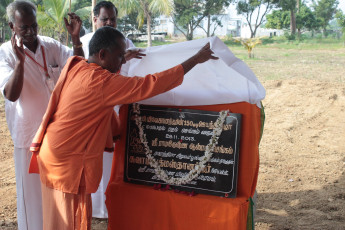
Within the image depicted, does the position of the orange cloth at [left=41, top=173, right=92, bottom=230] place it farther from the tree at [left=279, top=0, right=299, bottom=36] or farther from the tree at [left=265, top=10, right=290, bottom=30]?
the tree at [left=265, top=10, right=290, bottom=30]

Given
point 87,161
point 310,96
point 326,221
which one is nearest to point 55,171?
point 87,161

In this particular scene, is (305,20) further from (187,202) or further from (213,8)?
(187,202)

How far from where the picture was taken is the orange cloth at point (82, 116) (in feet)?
7.54

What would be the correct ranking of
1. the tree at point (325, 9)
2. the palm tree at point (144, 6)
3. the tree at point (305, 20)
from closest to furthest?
the palm tree at point (144, 6), the tree at point (305, 20), the tree at point (325, 9)

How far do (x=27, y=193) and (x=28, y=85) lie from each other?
837mm

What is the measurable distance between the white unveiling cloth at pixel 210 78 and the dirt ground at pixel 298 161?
164 centimetres

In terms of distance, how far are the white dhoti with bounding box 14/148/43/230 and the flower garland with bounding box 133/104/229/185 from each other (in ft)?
2.90

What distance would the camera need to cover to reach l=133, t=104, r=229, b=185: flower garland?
2.67m

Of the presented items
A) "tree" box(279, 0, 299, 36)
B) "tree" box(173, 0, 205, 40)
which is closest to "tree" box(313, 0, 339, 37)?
"tree" box(279, 0, 299, 36)

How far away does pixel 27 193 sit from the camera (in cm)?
Answer: 312

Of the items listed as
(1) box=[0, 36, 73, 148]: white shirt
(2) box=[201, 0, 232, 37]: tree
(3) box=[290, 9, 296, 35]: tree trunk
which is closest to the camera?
(1) box=[0, 36, 73, 148]: white shirt

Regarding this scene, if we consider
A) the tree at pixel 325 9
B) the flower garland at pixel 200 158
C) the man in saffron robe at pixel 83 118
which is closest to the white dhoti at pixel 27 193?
the man in saffron robe at pixel 83 118

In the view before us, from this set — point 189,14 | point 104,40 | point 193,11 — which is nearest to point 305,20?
point 193,11

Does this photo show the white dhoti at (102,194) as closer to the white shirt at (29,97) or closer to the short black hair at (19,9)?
the white shirt at (29,97)
